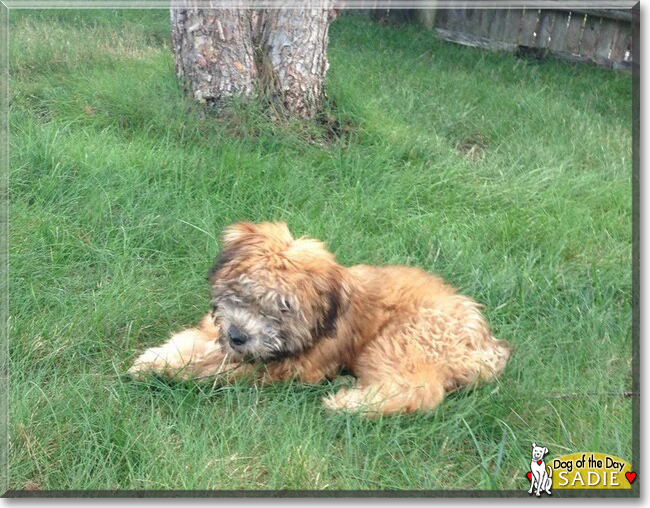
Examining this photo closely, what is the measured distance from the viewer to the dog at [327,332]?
11.1 feet

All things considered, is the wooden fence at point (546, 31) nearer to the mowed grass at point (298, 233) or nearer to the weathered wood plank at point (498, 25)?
the weathered wood plank at point (498, 25)

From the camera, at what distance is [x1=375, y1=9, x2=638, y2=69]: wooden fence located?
28.6 ft

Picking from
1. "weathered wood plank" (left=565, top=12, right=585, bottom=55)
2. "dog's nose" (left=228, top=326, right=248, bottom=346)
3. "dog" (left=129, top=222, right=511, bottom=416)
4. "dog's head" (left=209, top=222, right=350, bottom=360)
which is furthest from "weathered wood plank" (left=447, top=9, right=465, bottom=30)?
"dog's nose" (left=228, top=326, right=248, bottom=346)

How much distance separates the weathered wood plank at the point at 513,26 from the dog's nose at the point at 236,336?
660cm

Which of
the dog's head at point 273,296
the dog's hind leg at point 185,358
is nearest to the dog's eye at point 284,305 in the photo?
the dog's head at point 273,296

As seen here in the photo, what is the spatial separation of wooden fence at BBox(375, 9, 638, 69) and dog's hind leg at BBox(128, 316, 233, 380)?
237 inches

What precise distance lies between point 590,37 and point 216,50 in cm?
487

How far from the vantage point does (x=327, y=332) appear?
356 cm

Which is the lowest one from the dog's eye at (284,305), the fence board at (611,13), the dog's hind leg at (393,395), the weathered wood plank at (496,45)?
the dog's hind leg at (393,395)

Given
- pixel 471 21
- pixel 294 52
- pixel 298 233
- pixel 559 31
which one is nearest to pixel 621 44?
pixel 559 31

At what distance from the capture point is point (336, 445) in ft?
10.9

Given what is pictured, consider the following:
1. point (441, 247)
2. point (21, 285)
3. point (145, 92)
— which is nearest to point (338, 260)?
point (441, 247)

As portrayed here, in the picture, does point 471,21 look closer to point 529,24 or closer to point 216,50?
point 529,24

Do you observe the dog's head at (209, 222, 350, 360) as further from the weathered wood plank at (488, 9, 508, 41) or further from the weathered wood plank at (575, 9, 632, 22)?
the weathered wood plank at (575, 9, 632, 22)
